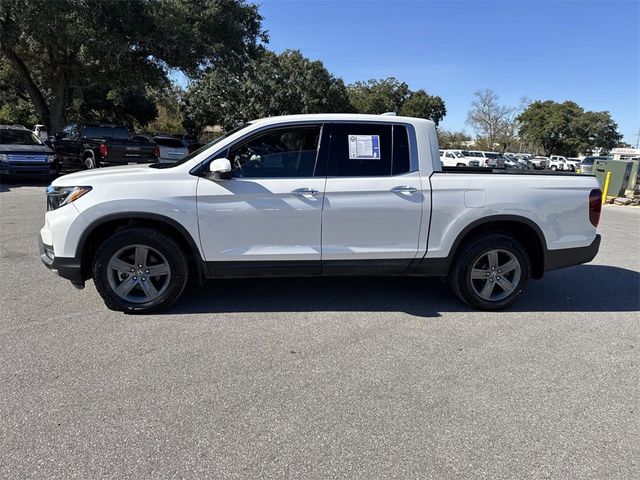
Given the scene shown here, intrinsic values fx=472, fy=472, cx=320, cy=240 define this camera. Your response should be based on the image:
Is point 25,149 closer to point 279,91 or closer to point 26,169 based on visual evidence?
point 26,169

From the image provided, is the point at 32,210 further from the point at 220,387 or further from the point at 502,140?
the point at 502,140

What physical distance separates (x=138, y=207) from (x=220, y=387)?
184 centimetres

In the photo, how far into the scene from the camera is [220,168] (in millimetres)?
4043

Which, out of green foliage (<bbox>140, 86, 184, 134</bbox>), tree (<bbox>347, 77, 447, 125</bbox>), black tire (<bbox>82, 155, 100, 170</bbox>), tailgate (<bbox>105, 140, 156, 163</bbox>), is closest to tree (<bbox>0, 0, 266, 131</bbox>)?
black tire (<bbox>82, 155, 100, 170</bbox>)

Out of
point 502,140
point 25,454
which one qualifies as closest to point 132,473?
point 25,454

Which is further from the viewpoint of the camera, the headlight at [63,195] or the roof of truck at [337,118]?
the roof of truck at [337,118]

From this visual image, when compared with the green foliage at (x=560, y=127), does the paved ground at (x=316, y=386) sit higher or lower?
lower

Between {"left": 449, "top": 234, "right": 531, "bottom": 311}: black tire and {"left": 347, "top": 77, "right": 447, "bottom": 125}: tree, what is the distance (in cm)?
4982

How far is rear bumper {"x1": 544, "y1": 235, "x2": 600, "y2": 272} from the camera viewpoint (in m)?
4.66

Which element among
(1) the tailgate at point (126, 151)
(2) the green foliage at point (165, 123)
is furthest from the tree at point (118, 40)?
(2) the green foliage at point (165, 123)

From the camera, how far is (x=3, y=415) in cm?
280

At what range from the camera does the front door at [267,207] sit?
4.22 m

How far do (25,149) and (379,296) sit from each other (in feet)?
42.4

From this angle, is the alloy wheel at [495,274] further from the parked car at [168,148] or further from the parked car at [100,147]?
the parked car at [168,148]
